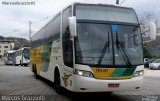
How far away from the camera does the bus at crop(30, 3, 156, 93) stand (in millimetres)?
9805

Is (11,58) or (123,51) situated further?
(11,58)

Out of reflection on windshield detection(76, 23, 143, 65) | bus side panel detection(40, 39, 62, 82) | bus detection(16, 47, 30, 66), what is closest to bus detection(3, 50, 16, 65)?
bus detection(16, 47, 30, 66)

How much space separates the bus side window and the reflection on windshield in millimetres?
512

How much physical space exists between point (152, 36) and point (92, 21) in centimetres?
193

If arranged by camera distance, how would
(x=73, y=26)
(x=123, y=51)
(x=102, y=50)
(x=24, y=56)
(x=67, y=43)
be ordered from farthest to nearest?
1. (x=24, y=56)
2. (x=67, y=43)
3. (x=123, y=51)
4. (x=102, y=50)
5. (x=73, y=26)

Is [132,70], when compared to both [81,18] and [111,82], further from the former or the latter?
[81,18]

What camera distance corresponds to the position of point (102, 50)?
1002 cm

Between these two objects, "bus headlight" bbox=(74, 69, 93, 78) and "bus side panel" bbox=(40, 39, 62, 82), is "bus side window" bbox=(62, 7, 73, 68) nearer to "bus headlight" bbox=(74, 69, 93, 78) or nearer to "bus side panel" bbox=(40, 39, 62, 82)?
"bus headlight" bbox=(74, 69, 93, 78)

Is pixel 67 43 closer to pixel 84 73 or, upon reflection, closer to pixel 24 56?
pixel 84 73

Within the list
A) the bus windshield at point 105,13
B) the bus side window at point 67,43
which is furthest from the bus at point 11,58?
the bus windshield at point 105,13

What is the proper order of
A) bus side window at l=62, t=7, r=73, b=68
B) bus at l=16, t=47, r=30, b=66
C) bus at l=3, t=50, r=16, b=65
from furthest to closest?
bus at l=3, t=50, r=16, b=65 < bus at l=16, t=47, r=30, b=66 < bus side window at l=62, t=7, r=73, b=68

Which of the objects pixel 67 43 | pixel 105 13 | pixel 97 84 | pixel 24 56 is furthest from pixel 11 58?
pixel 97 84

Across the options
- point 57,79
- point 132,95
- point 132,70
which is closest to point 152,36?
point 132,70

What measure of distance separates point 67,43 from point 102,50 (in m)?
1.47
